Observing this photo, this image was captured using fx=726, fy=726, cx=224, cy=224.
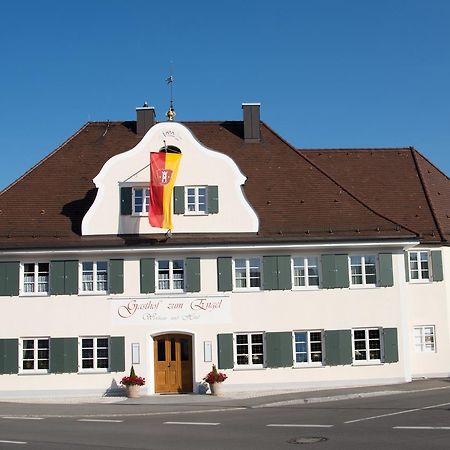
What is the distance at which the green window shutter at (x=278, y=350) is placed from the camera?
2638 cm

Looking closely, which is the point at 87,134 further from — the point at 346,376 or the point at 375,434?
the point at 375,434

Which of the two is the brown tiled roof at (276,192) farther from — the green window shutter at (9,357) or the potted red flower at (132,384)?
the potted red flower at (132,384)

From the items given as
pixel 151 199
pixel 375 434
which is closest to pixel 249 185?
pixel 151 199

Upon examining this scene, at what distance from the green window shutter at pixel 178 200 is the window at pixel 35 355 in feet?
22.0

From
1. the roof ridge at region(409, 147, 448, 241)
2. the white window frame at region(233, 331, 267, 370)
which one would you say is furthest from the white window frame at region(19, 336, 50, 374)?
the roof ridge at region(409, 147, 448, 241)

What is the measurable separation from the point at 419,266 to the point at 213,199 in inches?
357

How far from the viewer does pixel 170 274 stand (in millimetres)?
26844

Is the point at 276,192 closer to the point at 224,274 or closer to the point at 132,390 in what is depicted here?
the point at 224,274

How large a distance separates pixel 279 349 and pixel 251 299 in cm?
207

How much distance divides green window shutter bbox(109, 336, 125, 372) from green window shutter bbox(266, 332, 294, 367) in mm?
5277

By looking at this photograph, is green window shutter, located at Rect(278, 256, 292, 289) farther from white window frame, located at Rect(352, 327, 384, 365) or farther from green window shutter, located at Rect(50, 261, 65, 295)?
green window shutter, located at Rect(50, 261, 65, 295)

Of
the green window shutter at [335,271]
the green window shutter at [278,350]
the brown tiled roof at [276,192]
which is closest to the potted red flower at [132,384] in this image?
the green window shutter at [278,350]

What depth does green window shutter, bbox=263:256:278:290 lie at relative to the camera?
87.7ft

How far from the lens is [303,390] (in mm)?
25891
